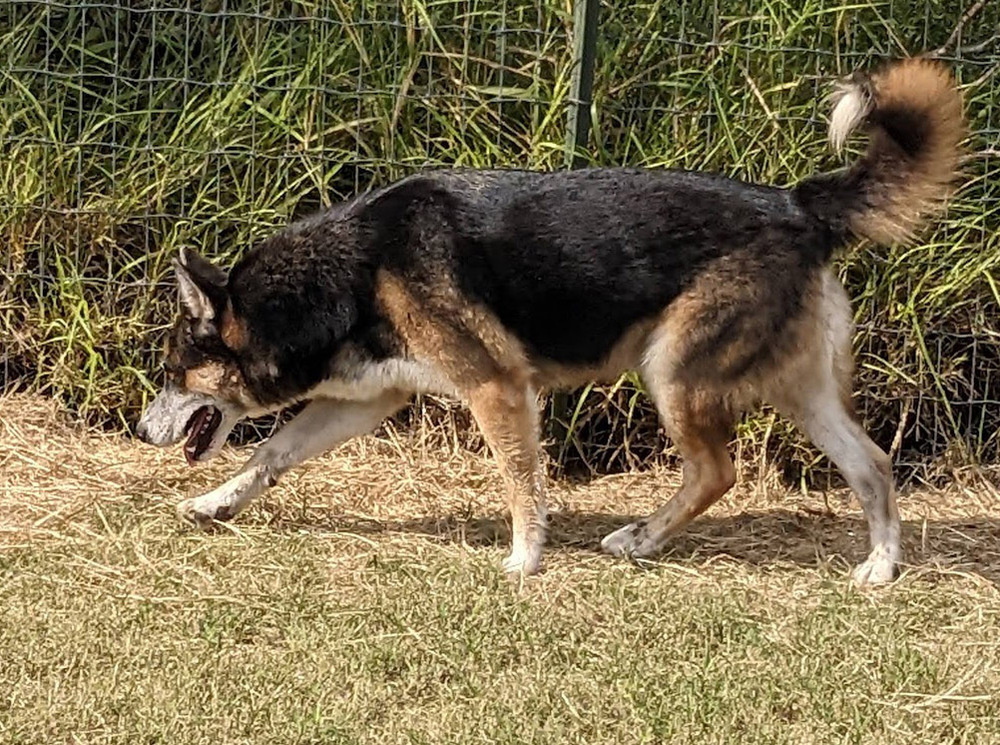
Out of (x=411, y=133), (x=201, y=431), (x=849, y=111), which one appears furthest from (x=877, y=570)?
(x=411, y=133)

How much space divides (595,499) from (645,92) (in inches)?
60.8

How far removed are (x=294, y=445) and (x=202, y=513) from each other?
1.26 feet

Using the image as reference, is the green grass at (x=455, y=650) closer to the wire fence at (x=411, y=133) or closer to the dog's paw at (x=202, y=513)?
the dog's paw at (x=202, y=513)

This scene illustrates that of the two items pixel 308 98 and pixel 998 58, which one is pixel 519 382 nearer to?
pixel 308 98

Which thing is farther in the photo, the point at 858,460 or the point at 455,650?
the point at 858,460

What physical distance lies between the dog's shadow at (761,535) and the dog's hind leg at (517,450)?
33 cm

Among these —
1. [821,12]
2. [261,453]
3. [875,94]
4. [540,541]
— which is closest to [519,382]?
[540,541]

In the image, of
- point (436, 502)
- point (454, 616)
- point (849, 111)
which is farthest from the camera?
point (436, 502)

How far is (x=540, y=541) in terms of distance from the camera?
225 inches

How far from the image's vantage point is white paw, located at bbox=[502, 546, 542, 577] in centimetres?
562

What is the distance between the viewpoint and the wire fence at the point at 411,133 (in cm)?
668

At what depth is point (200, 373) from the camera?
5949 millimetres

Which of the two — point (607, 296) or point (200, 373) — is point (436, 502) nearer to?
point (200, 373)

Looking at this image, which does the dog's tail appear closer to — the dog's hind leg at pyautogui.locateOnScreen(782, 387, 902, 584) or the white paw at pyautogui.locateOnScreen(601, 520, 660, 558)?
the dog's hind leg at pyautogui.locateOnScreen(782, 387, 902, 584)
